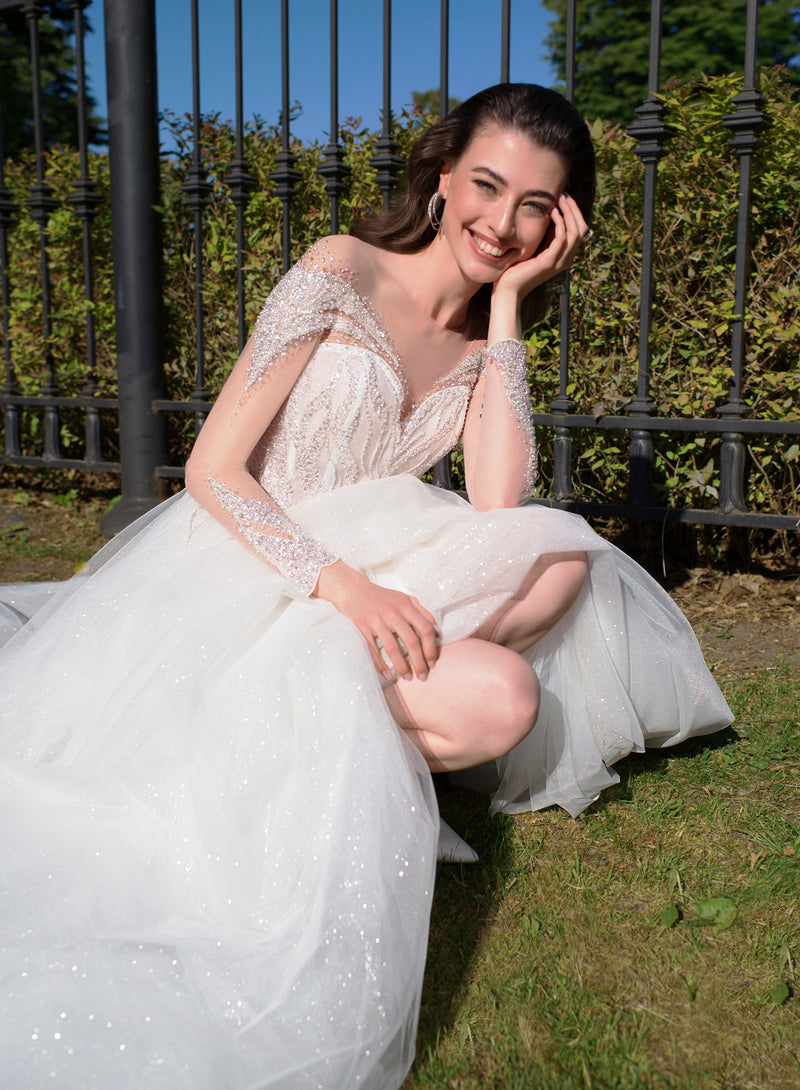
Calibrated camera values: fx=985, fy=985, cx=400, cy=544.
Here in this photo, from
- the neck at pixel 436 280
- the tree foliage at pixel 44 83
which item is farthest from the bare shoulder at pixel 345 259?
the tree foliage at pixel 44 83

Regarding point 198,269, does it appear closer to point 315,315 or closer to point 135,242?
point 135,242

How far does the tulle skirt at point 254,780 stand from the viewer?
1489 mm

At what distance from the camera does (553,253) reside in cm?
263

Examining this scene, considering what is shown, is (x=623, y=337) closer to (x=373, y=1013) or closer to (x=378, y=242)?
(x=378, y=242)

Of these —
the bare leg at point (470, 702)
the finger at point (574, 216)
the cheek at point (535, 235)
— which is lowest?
the bare leg at point (470, 702)

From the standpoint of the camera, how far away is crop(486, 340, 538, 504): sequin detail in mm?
2674

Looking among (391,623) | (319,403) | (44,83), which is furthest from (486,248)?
(44,83)

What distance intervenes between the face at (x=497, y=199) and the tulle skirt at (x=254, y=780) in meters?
0.63

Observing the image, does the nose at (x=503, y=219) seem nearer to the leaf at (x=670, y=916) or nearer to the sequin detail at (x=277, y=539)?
the sequin detail at (x=277, y=539)

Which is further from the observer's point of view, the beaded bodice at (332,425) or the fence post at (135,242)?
the fence post at (135,242)

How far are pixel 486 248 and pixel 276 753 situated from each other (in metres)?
1.44

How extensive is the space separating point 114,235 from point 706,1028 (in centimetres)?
408

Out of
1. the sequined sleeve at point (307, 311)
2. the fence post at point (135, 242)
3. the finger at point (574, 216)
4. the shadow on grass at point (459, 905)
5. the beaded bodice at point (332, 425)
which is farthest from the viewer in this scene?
the fence post at point (135, 242)

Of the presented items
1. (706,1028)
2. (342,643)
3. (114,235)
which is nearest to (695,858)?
(706,1028)
